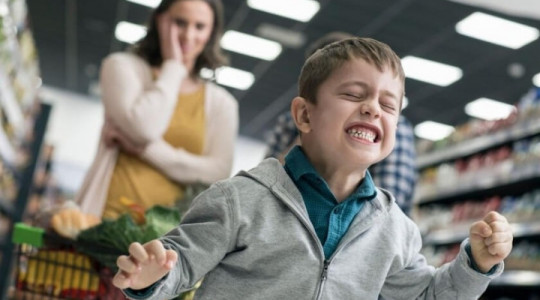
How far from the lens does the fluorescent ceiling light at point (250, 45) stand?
11.2 meters

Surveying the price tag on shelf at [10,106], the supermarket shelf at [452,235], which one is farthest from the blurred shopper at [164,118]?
the supermarket shelf at [452,235]

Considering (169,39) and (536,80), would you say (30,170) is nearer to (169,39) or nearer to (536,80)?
(169,39)

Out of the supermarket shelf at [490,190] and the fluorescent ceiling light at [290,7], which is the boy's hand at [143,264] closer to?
the supermarket shelf at [490,190]

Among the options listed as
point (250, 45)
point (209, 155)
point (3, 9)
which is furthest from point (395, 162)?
point (250, 45)

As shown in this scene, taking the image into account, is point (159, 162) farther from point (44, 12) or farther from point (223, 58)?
point (44, 12)

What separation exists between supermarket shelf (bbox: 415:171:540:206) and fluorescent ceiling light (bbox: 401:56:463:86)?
2560 millimetres

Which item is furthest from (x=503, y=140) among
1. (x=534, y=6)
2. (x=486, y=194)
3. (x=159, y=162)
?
(x=159, y=162)

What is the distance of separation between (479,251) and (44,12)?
11.5 metres

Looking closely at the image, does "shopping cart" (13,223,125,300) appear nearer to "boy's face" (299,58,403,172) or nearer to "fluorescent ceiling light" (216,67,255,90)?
"boy's face" (299,58,403,172)

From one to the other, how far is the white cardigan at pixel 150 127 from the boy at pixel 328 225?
2.69 feet

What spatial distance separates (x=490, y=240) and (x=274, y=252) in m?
0.37

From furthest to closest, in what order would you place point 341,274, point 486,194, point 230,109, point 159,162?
point 486,194 < point 230,109 < point 159,162 < point 341,274

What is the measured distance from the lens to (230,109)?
8.46ft

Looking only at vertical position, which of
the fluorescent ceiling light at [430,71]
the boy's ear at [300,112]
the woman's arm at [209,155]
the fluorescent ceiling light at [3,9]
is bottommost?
the fluorescent ceiling light at [430,71]
